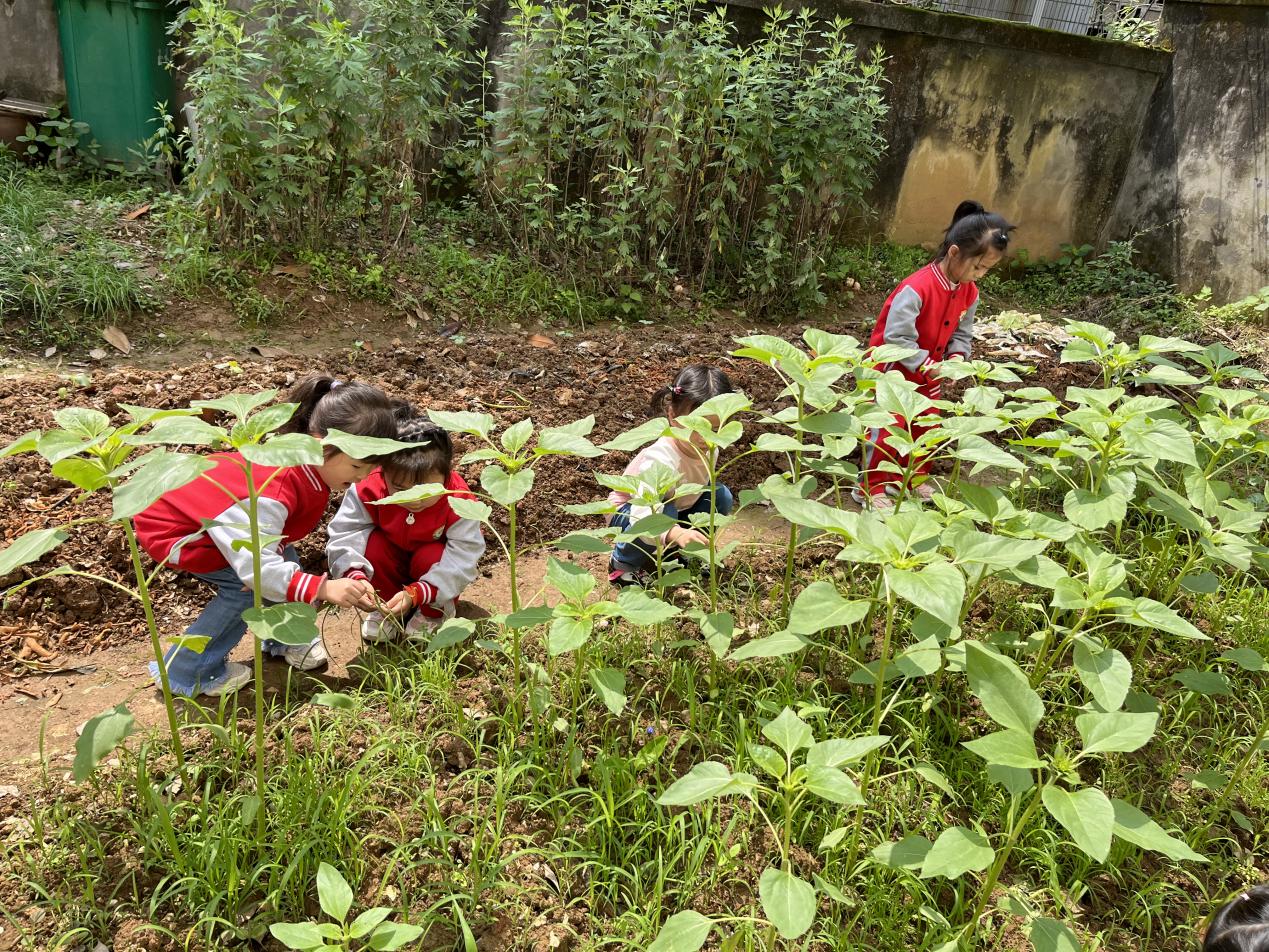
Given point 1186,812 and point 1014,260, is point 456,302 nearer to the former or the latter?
point 1186,812

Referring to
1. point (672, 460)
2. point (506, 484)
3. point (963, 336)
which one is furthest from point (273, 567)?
point (963, 336)

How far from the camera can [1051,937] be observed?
157 cm

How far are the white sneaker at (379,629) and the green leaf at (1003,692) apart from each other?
164 centimetres

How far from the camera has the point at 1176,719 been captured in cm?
258

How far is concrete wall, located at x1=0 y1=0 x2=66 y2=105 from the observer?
641 cm

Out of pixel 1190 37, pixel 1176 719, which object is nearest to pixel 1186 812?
pixel 1176 719

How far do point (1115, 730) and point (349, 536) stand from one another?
7.42 feet

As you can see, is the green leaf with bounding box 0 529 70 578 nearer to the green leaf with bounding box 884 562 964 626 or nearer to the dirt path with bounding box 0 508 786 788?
the dirt path with bounding box 0 508 786 788

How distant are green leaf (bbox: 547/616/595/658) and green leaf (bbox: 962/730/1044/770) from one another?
0.78 m

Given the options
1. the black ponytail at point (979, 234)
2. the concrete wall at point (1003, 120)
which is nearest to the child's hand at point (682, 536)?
the black ponytail at point (979, 234)

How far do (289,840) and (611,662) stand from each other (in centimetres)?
98

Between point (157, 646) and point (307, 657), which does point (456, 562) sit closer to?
point (307, 657)

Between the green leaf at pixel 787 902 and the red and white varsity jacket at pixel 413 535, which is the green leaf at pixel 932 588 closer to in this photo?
the green leaf at pixel 787 902

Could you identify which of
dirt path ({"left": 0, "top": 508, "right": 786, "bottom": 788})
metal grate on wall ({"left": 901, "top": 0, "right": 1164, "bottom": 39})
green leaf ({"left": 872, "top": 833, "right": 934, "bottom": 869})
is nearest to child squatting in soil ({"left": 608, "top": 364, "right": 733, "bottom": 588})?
dirt path ({"left": 0, "top": 508, "right": 786, "bottom": 788})
